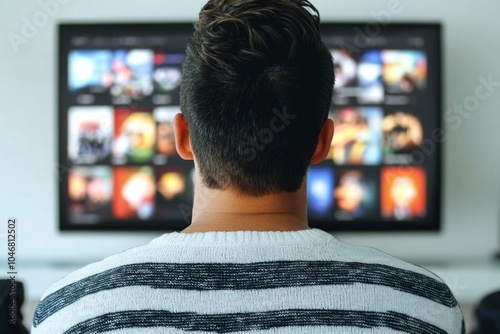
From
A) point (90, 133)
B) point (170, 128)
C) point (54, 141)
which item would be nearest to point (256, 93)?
point (170, 128)

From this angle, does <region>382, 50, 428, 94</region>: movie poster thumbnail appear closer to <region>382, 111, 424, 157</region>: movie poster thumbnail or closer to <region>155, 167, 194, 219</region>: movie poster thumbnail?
<region>382, 111, 424, 157</region>: movie poster thumbnail

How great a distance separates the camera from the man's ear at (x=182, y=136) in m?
0.93

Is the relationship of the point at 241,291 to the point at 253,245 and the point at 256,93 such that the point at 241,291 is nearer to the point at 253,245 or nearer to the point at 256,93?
the point at 253,245

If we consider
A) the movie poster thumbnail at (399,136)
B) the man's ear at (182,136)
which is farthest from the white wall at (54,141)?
the man's ear at (182,136)

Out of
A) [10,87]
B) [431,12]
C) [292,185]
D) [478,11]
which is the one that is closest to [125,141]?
[10,87]

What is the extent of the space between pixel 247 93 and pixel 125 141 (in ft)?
9.14

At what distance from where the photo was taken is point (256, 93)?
32.3 inches

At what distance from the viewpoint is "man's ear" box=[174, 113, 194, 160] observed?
3.05 feet

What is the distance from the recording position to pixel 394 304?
782 millimetres

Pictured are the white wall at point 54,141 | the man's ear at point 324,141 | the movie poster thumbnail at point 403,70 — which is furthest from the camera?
the white wall at point 54,141

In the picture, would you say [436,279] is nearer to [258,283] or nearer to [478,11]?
[258,283]

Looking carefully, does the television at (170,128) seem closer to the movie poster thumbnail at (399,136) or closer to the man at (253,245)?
the movie poster thumbnail at (399,136)

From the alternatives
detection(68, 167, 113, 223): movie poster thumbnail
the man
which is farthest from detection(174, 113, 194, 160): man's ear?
detection(68, 167, 113, 223): movie poster thumbnail

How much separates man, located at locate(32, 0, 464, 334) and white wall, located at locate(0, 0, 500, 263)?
2852 mm
